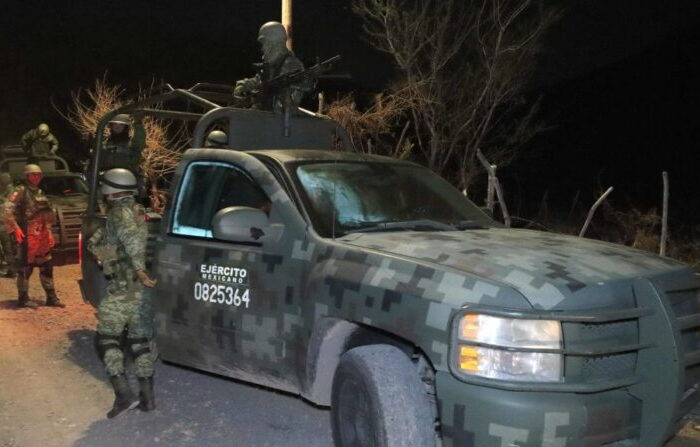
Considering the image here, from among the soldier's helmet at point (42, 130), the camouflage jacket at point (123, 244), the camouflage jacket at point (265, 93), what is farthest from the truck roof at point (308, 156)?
the soldier's helmet at point (42, 130)

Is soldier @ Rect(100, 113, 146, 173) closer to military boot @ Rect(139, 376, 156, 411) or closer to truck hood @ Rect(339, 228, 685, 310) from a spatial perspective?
military boot @ Rect(139, 376, 156, 411)

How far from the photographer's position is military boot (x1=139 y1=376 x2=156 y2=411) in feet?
16.1

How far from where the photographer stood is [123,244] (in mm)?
4734

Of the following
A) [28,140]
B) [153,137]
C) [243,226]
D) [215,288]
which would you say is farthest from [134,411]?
[153,137]

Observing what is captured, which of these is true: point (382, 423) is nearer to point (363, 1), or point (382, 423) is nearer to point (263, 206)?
point (263, 206)

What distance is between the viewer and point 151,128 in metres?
15.8

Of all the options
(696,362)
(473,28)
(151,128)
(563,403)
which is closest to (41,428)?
(563,403)

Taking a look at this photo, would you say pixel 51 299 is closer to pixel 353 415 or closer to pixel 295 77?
pixel 295 77

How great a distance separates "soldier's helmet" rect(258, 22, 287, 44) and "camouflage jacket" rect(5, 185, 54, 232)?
166 inches

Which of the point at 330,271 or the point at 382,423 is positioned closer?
the point at 382,423

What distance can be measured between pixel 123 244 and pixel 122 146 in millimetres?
2911

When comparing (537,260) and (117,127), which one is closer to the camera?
(537,260)

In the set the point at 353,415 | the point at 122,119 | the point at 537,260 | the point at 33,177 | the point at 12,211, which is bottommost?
the point at 353,415

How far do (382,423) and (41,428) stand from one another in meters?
2.60
